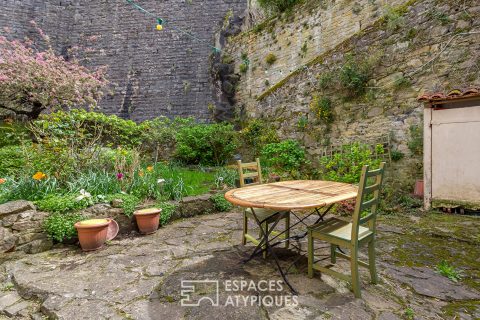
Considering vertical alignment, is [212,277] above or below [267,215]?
below

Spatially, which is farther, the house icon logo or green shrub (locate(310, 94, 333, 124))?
green shrub (locate(310, 94, 333, 124))

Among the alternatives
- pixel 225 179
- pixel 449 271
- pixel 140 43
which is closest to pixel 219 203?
pixel 225 179

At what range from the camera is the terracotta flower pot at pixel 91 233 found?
2.98 m

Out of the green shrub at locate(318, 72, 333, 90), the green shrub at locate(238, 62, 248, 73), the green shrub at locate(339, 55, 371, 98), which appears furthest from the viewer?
the green shrub at locate(238, 62, 248, 73)

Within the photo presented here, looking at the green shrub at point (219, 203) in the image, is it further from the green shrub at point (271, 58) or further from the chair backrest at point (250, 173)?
the green shrub at point (271, 58)

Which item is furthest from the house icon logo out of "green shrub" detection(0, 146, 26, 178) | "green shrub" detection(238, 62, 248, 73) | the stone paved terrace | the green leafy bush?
"green shrub" detection(238, 62, 248, 73)

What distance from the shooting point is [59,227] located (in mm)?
3066

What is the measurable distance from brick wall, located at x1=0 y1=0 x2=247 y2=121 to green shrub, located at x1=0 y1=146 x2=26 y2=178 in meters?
6.32

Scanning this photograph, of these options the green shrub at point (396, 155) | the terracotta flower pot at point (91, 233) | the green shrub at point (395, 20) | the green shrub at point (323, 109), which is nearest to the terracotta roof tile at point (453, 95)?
the green shrub at point (396, 155)

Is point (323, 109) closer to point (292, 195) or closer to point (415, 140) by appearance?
point (415, 140)

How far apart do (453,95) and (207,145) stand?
18.0 ft

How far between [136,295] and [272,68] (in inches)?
324

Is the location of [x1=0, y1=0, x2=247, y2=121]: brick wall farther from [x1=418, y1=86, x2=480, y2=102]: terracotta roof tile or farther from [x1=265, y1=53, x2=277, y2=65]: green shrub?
Result: [x1=418, y1=86, x2=480, y2=102]: terracotta roof tile

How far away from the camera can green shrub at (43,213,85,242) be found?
3068mm
